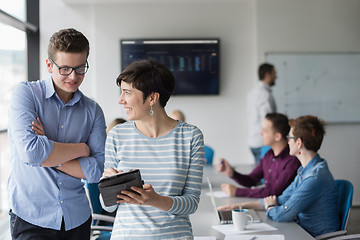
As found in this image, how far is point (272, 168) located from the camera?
125 inches

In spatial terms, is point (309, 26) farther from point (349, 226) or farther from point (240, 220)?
point (240, 220)

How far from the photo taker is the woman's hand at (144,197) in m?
1.38

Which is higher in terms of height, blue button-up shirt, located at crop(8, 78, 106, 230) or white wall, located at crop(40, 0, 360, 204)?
white wall, located at crop(40, 0, 360, 204)

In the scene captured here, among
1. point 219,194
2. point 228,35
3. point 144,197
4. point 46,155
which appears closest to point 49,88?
point 46,155

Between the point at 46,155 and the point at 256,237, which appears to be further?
the point at 256,237

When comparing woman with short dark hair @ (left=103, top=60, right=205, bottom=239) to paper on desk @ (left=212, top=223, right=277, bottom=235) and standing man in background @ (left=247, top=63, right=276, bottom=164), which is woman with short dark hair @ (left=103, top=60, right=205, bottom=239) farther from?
standing man in background @ (left=247, top=63, right=276, bottom=164)

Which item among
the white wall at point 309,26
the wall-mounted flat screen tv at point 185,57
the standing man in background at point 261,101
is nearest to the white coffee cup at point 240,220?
the standing man in background at point 261,101

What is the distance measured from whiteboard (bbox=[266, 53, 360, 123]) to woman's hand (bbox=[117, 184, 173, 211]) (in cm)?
457

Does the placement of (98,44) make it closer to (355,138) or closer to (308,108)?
(308,108)

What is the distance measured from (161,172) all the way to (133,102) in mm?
281

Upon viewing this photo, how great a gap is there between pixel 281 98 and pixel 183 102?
4.52 ft

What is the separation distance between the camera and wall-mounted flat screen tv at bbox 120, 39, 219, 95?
18.8 ft

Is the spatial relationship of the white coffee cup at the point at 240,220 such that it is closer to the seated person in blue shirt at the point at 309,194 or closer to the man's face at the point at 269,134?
the seated person in blue shirt at the point at 309,194

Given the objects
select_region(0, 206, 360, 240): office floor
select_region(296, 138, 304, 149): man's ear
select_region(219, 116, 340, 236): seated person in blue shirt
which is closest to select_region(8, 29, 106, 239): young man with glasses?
select_region(219, 116, 340, 236): seated person in blue shirt
